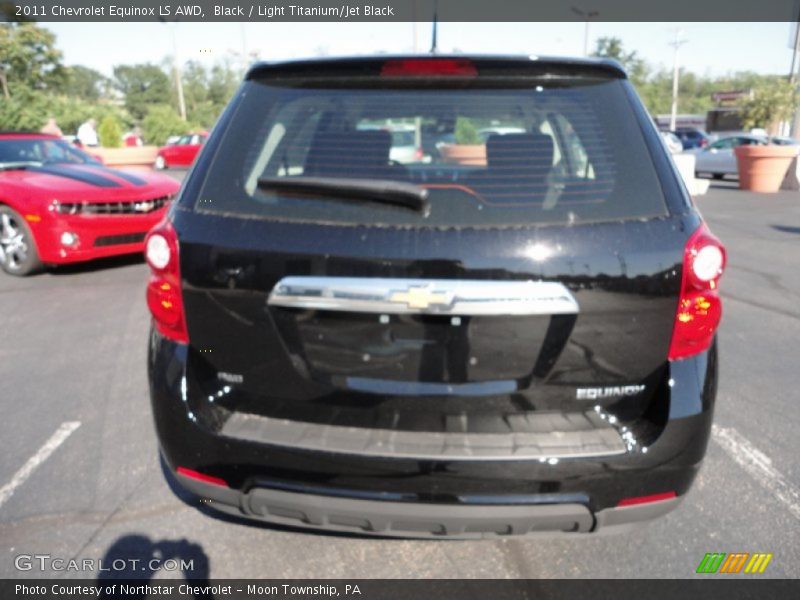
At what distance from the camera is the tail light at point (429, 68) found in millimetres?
2072

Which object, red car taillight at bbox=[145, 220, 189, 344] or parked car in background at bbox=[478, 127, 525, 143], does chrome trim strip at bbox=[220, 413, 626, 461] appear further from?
parked car in background at bbox=[478, 127, 525, 143]

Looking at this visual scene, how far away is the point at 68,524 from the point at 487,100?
7.78 ft

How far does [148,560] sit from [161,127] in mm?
40124

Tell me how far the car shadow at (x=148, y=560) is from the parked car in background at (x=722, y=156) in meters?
21.9

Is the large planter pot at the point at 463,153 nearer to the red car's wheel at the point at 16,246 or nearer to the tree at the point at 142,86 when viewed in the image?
the red car's wheel at the point at 16,246

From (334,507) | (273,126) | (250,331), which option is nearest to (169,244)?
(250,331)

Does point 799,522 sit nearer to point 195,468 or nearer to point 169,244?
point 195,468

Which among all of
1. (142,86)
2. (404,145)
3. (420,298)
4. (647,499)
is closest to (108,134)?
(404,145)

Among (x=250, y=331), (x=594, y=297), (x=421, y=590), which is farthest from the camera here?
(x=421, y=590)

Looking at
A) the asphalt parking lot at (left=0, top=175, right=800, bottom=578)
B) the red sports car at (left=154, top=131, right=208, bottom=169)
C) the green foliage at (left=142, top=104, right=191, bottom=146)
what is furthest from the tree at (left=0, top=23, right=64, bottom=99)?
the asphalt parking lot at (left=0, top=175, right=800, bottom=578)

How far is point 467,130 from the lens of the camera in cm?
242

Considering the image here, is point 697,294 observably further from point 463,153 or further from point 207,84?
point 207,84

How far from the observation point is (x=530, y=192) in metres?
1.97

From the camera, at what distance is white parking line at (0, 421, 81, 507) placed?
2.94m
